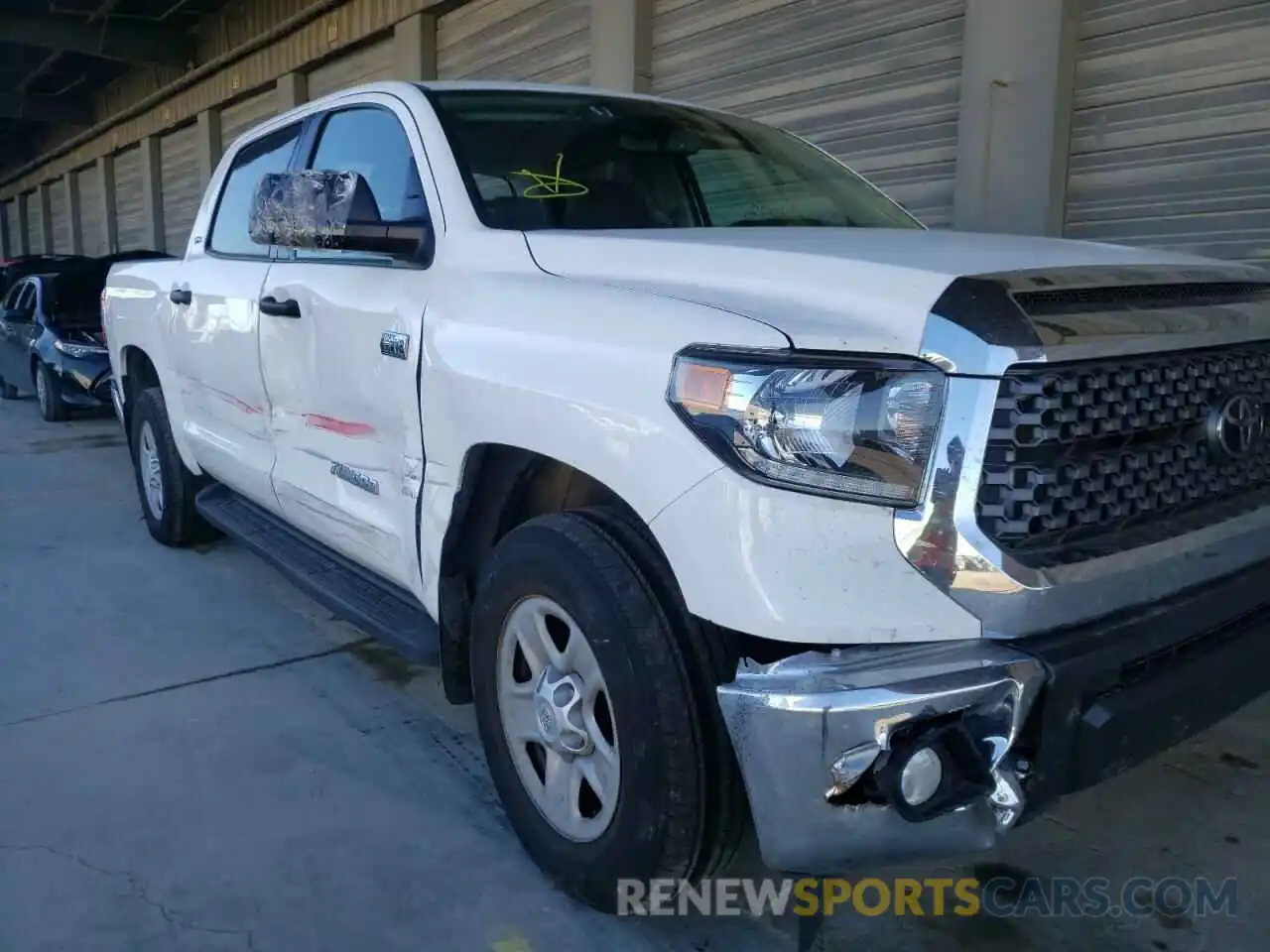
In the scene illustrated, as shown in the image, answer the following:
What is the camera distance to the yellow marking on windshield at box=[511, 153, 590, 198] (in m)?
3.14

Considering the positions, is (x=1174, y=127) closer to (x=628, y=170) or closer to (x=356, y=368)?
(x=628, y=170)

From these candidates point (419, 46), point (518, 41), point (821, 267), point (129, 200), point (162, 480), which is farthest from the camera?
point (129, 200)

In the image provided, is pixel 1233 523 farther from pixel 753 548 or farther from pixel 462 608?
pixel 462 608

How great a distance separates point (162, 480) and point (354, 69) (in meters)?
8.80

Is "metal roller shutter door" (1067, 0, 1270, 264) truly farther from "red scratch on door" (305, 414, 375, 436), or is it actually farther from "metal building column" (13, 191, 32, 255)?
"metal building column" (13, 191, 32, 255)

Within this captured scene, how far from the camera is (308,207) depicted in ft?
10.2

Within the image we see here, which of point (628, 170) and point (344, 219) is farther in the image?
point (628, 170)

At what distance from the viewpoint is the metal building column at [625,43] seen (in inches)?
330

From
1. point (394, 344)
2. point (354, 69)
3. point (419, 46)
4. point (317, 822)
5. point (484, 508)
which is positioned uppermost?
point (354, 69)

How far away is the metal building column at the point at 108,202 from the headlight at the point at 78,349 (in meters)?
15.2

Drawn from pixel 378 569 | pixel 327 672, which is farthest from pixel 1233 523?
pixel 327 672

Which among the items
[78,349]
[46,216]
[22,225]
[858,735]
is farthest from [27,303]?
[22,225]

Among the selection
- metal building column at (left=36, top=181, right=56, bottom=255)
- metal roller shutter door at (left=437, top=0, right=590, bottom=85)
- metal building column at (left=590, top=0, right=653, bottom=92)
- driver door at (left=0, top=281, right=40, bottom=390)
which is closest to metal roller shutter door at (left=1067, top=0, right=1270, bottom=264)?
metal building column at (left=590, top=0, right=653, bottom=92)

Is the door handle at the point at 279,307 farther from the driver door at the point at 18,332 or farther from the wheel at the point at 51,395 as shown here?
the driver door at the point at 18,332
